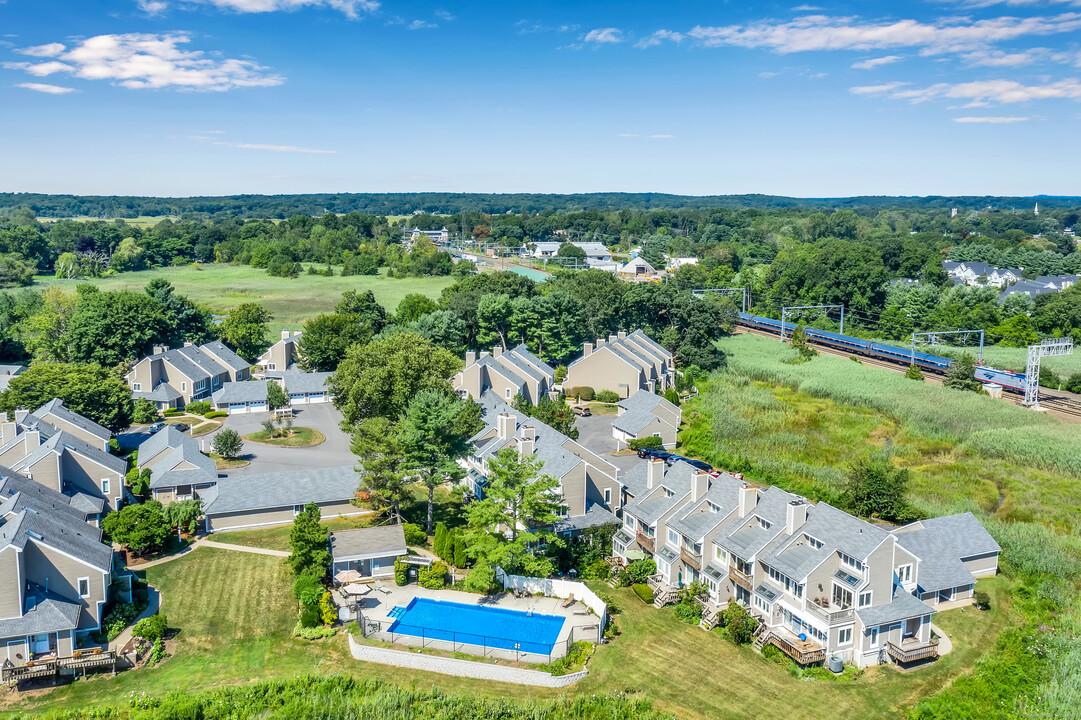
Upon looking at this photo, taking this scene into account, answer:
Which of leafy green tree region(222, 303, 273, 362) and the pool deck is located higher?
leafy green tree region(222, 303, 273, 362)

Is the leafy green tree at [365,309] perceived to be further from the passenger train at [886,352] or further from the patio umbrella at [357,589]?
the patio umbrella at [357,589]

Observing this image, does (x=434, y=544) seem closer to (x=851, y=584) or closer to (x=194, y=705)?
(x=194, y=705)

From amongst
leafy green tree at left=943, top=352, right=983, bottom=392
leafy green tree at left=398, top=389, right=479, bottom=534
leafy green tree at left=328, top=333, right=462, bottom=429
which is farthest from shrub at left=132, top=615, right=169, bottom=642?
leafy green tree at left=943, top=352, right=983, bottom=392

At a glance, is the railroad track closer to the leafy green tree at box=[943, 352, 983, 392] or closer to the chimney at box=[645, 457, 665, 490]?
the leafy green tree at box=[943, 352, 983, 392]

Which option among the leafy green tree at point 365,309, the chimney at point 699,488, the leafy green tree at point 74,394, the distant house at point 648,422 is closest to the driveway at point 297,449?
the leafy green tree at point 74,394

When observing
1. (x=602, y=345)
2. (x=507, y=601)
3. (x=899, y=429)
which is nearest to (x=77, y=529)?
(x=507, y=601)

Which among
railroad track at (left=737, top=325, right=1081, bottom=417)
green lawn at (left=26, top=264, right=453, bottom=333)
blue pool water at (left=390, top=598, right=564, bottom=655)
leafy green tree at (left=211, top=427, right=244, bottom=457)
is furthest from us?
green lawn at (left=26, top=264, right=453, bottom=333)
